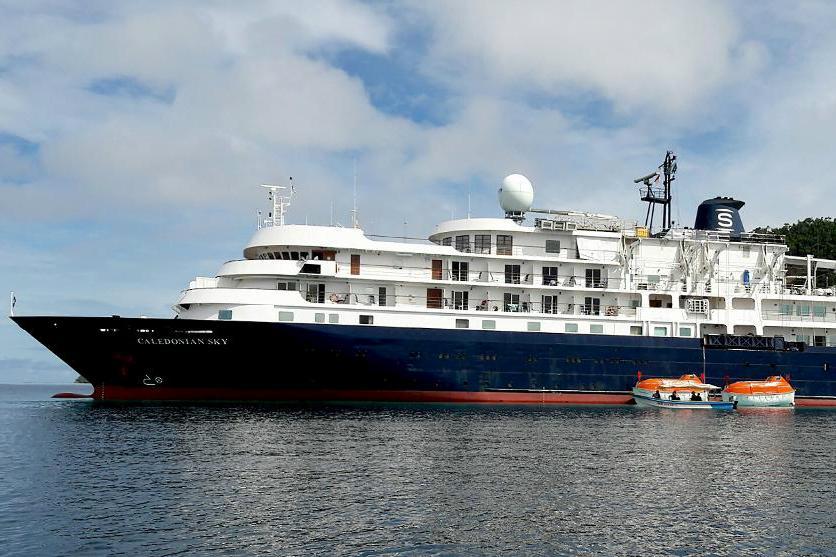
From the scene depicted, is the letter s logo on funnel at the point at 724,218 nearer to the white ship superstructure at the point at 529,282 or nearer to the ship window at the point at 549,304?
the white ship superstructure at the point at 529,282

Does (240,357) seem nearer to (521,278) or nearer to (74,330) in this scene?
(74,330)

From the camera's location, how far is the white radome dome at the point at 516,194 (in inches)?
1943

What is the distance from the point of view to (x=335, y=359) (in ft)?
136

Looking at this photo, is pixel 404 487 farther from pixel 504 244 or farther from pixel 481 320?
pixel 504 244

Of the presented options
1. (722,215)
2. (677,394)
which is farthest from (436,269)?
(722,215)

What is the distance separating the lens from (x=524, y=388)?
45.0 metres

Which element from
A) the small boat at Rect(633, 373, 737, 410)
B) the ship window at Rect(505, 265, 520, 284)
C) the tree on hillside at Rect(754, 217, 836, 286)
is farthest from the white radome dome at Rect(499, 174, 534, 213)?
the tree on hillside at Rect(754, 217, 836, 286)

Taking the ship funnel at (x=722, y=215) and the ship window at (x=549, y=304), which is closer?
the ship window at (x=549, y=304)

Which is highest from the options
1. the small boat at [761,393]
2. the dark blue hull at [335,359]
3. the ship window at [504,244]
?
the ship window at [504,244]

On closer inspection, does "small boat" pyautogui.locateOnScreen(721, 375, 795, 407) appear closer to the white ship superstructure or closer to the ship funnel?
the white ship superstructure

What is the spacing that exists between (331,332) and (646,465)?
67.5ft

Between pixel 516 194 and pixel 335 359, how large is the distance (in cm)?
1663

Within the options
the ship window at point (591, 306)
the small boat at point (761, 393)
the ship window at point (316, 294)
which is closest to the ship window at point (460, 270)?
the ship window at point (591, 306)

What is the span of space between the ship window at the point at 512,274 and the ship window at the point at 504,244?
3.19 ft
